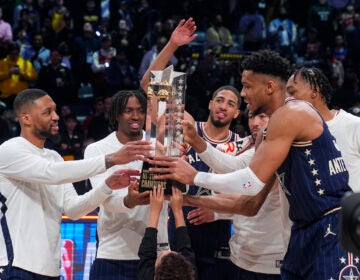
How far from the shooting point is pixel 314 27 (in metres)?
15.6

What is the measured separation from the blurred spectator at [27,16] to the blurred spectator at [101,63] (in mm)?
1688

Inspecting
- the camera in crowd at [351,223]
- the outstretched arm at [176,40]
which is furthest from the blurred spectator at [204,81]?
the camera in crowd at [351,223]

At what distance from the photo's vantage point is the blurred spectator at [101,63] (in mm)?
12141

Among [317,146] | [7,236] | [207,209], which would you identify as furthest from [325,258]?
[7,236]

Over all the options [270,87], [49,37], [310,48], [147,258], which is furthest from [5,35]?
[147,258]

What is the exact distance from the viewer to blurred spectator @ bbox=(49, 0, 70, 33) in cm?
1371

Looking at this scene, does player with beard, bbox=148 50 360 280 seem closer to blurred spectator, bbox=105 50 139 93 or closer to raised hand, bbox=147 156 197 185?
raised hand, bbox=147 156 197 185

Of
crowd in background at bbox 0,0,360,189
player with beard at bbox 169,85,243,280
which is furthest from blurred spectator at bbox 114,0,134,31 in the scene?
player with beard at bbox 169,85,243,280

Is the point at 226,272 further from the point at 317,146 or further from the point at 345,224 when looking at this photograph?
the point at 345,224

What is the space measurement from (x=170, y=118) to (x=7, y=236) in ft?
4.42

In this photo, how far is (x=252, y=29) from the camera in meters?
15.1

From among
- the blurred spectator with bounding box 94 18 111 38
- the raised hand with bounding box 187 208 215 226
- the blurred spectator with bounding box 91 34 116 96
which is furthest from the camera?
the blurred spectator with bounding box 94 18 111 38

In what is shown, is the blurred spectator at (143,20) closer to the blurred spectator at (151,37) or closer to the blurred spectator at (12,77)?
the blurred spectator at (151,37)

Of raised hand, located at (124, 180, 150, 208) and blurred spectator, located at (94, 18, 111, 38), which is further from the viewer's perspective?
blurred spectator, located at (94, 18, 111, 38)
